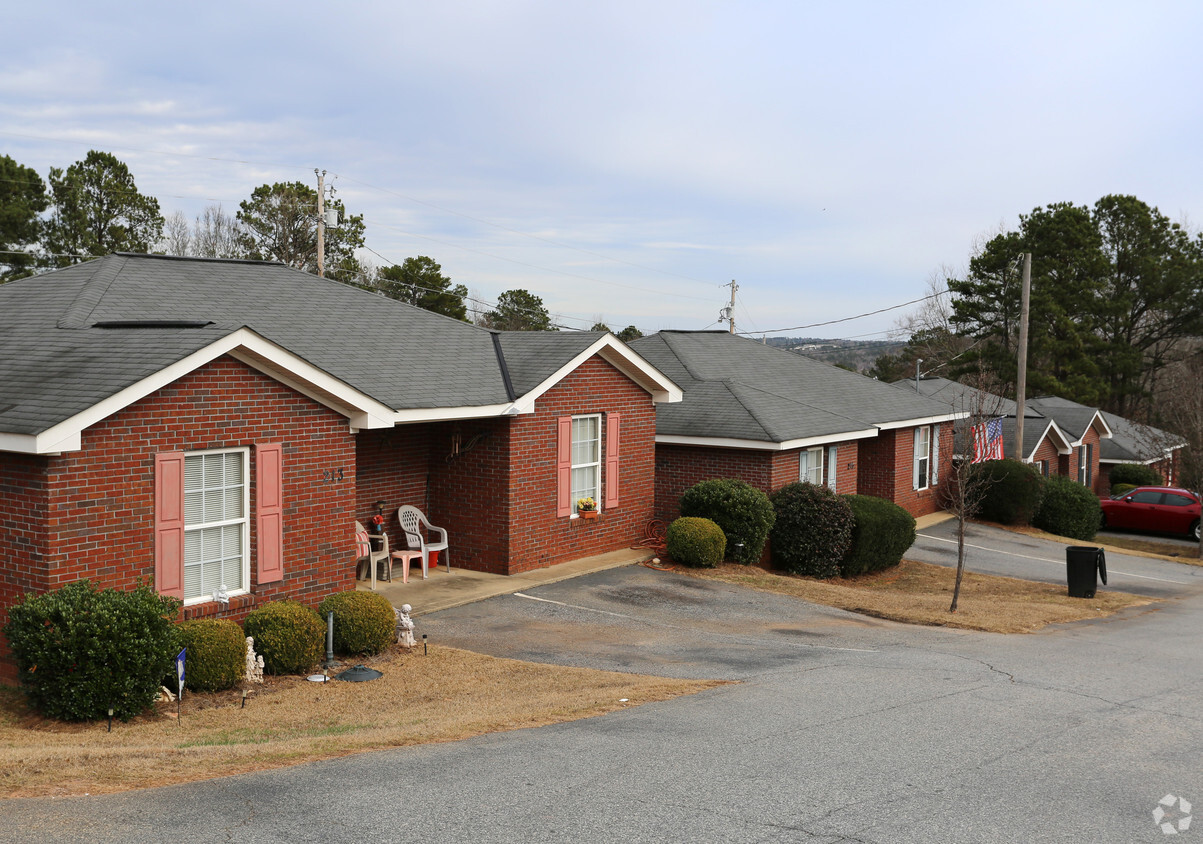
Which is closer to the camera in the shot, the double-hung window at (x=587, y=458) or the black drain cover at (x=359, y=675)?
the black drain cover at (x=359, y=675)

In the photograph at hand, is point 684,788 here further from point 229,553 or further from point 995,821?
point 229,553

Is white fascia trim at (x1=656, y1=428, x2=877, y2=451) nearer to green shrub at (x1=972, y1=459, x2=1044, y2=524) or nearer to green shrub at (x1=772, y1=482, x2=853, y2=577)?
green shrub at (x1=772, y1=482, x2=853, y2=577)

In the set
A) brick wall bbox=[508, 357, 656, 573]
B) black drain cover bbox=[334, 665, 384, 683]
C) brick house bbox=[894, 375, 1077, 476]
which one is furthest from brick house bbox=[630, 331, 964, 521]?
black drain cover bbox=[334, 665, 384, 683]

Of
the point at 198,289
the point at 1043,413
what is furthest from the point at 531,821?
the point at 1043,413

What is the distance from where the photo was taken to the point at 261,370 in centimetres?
1227

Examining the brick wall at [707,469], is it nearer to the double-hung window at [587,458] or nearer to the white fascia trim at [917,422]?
the double-hung window at [587,458]

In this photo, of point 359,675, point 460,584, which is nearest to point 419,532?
point 460,584

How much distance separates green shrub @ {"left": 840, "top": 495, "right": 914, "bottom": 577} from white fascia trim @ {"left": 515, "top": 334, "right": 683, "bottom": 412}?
4667 millimetres

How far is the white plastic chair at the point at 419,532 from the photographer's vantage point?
55.3ft

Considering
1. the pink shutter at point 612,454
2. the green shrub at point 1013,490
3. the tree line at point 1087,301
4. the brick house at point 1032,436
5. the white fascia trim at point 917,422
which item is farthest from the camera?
the tree line at point 1087,301

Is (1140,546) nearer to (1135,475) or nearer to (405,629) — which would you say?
(1135,475)

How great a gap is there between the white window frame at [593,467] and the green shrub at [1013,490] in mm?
15471

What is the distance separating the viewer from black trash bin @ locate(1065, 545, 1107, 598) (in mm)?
20125

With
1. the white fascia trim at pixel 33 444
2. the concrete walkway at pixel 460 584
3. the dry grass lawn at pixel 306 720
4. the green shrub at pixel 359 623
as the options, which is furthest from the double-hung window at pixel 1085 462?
the white fascia trim at pixel 33 444
